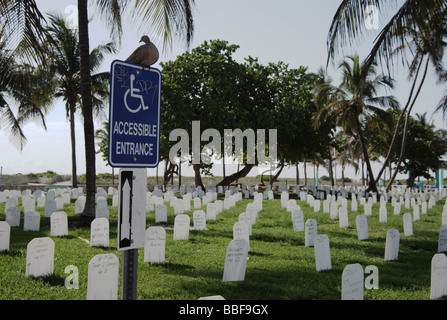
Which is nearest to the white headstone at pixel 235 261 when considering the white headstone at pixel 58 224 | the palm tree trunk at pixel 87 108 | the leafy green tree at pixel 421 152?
the white headstone at pixel 58 224

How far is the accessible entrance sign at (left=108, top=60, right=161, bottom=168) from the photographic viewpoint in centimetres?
273

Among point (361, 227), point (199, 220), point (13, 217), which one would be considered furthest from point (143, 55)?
point (13, 217)

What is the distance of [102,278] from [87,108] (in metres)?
7.50

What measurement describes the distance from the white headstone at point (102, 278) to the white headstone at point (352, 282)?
9.32 feet

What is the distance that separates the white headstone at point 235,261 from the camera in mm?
6105

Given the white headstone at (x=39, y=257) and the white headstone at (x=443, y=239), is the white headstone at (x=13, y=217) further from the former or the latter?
the white headstone at (x=443, y=239)

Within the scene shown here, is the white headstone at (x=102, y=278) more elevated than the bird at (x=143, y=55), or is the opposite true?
the bird at (x=143, y=55)

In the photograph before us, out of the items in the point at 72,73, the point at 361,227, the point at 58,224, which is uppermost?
the point at 72,73

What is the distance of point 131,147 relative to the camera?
2812 millimetres

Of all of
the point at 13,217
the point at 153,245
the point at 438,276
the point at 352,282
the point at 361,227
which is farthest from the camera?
the point at 13,217

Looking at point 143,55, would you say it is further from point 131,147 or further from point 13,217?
Answer: point 13,217

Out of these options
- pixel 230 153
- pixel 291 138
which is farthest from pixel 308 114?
pixel 230 153

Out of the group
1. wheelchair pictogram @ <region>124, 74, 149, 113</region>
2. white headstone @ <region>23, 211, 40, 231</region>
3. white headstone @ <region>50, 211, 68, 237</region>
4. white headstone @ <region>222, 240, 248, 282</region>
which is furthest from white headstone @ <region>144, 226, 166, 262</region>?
white headstone @ <region>23, 211, 40, 231</region>

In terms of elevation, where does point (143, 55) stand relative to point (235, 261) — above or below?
above
